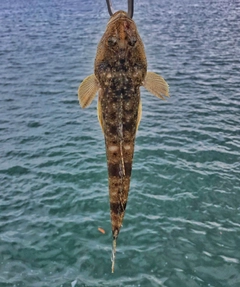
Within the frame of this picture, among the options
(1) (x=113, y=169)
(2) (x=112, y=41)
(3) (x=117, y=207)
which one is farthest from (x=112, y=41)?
(3) (x=117, y=207)

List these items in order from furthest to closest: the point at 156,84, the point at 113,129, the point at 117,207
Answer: the point at 117,207, the point at 156,84, the point at 113,129

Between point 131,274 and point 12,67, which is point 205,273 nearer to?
point 131,274

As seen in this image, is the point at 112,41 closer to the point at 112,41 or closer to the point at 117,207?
the point at 112,41

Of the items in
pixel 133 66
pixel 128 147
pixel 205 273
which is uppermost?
pixel 133 66

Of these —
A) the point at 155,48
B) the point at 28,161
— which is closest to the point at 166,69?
the point at 155,48

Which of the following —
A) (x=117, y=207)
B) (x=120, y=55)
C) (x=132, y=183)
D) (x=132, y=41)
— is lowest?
(x=132, y=183)

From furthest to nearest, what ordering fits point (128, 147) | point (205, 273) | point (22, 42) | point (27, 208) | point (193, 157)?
1. point (22, 42)
2. point (193, 157)
3. point (27, 208)
4. point (205, 273)
5. point (128, 147)

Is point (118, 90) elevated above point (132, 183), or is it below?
above

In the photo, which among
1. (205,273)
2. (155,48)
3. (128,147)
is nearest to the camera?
(128,147)
